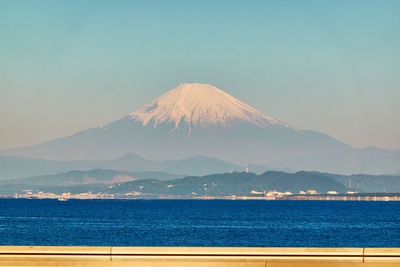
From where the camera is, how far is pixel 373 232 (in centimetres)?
8856

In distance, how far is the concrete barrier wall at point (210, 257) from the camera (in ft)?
31.2

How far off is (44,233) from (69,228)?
35.1 feet

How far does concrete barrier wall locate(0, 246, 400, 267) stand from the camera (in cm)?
952

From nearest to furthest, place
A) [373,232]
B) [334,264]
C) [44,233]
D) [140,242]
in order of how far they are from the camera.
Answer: [334,264], [140,242], [44,233], [373,232]

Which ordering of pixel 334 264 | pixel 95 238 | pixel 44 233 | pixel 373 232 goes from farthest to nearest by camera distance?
1. pixel 373 232
2. pixel 44 233
3. pixel 95 238
4. pixel 334 264

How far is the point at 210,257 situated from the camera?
955 centimetres

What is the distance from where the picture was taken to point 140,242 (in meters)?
70.2

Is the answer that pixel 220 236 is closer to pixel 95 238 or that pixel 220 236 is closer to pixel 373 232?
pixel 95 238

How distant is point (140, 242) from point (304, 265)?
61.6 m

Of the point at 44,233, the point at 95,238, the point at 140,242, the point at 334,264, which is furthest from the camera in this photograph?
the point at 44,233

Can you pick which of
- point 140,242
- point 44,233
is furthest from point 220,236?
point 44,233

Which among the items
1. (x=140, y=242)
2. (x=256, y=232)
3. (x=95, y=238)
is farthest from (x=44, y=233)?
(x=256, y=232)

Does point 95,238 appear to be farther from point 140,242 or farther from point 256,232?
point 256,232

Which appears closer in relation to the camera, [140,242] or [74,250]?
[74,250]
